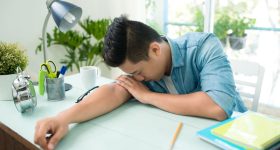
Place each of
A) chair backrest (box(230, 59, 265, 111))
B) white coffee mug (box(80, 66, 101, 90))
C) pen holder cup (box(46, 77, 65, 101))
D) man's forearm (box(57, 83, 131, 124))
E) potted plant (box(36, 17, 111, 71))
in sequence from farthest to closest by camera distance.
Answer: potted plant (box(36, 17, 111, 71)), chair backrest (box(230, 59, 265, 111)), white coffee mug (box(80, 66, 101, 90)), pen holder cup (box(46, 77, 65, 101)), man's forearm (box(57, 83, 131, 124))

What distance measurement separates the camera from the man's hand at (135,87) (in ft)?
3.68

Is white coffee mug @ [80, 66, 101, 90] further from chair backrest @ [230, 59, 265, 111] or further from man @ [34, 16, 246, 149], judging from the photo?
chair backrest @ [230, 59, 265, 111]

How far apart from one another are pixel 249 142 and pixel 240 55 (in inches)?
94.7

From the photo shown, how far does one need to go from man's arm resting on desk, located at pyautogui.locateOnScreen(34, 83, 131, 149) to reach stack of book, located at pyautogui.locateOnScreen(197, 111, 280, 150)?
0.39 metres

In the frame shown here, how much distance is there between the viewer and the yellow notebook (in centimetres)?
76

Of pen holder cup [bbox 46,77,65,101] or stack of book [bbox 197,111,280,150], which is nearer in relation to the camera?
stack of book [bbox 197,111,280,150]

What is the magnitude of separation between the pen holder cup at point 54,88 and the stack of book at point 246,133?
2.12ft

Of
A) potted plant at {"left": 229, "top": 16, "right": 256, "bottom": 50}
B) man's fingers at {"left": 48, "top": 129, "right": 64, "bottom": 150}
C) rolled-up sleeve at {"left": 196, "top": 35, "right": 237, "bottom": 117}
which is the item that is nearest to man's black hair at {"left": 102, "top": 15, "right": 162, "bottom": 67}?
rolled-up sleeve at {"left": 196, "top": 35, "right": 237, "bottom": 117}

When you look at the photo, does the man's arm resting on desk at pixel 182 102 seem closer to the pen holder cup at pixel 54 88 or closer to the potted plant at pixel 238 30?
the pen holder cup at pixel 54 88

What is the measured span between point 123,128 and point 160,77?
330 millimetres

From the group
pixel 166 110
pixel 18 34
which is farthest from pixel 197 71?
pixel 18 34

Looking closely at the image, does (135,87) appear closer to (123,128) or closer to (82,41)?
(123,128)

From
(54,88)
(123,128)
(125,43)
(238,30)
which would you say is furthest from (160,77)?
(238,30)

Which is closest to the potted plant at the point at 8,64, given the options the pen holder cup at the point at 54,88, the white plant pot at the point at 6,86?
the white plant pot at the point at 6,86
